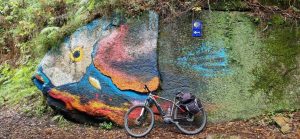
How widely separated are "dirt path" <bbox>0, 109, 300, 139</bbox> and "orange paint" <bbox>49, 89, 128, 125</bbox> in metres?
0.26

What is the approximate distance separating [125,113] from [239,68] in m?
2.33

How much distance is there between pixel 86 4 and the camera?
814 centimetres

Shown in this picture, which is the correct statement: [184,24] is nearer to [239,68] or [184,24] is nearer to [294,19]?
[239,68]

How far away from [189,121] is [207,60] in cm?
119

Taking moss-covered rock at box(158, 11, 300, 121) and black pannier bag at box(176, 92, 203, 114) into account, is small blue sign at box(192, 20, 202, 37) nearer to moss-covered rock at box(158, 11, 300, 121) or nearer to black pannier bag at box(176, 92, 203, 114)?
moss-covered rock at box(158, 11, 300, 121)

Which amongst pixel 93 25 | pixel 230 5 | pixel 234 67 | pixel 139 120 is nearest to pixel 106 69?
pixel 93 25

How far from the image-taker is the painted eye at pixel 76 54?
294 inches

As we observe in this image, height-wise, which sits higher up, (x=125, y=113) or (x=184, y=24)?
(x=184, y=24)

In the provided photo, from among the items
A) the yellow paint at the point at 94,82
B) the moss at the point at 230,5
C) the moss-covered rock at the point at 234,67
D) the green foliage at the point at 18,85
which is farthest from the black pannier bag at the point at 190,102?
the green foliage at the point at 18,85

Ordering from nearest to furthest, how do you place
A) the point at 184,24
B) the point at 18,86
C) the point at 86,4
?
the point at 184,24 < the point at 86,4 < the point at 18,86

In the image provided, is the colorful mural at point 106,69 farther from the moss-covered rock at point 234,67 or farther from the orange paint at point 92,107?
the moss-covered rock at point 234,67

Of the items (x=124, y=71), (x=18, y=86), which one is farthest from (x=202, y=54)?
(x=18, y=86)

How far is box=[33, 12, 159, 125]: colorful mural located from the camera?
729 cm

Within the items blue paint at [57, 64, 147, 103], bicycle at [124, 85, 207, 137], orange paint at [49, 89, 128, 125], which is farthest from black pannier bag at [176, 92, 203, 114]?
orange paint at [49, 89, 128, 125]
